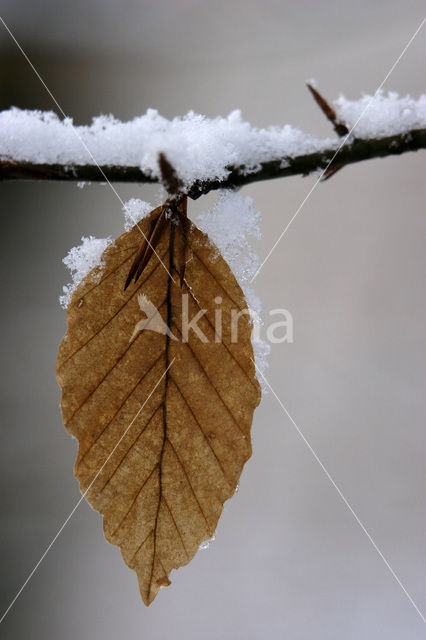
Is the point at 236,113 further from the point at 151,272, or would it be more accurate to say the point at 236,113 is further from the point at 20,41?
the point at 20,41

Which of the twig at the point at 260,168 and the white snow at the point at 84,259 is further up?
the white snow at the point at 84,259

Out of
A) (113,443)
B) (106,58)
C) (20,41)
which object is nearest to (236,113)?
(113,443)

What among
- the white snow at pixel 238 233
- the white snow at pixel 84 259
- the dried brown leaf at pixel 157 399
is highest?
the white snow at pixel 84 259

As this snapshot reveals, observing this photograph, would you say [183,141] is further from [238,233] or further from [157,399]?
[157,399]

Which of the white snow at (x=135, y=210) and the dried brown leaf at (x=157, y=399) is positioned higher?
the white snow at (x=135, y=210)
